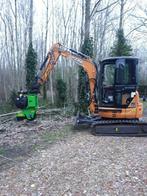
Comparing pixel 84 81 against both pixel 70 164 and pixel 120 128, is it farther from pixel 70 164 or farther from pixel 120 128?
pixel 70 164

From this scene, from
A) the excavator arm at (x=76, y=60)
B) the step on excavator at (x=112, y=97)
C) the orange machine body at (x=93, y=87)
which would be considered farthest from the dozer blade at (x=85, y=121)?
the excavator arm at (x=76, y=60)

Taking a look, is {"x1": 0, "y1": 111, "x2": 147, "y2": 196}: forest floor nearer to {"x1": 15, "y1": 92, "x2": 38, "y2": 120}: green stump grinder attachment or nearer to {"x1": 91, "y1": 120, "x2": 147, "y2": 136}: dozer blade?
{"x1": 91, "y1": 120, "x2": 147, "y2": 136}: dozer blade

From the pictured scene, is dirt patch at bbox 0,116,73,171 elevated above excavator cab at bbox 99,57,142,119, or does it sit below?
below

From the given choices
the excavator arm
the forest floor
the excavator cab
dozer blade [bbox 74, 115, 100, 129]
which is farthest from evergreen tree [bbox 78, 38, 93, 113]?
the forest floor

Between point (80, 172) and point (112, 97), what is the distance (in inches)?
176

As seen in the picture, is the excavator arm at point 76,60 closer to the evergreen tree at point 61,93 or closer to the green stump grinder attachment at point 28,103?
the green stump grinder attachment at point 28,103

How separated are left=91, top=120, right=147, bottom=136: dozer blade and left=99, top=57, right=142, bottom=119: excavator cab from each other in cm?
43

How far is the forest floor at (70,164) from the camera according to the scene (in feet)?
16.9

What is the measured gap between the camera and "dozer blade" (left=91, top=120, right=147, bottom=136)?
31.1 ft

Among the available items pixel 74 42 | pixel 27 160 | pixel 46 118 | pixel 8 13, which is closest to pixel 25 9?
pixel 8 13

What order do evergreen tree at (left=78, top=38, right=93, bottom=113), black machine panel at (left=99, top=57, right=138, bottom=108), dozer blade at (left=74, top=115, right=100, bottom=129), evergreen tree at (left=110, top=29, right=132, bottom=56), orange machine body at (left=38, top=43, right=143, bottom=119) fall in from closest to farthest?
black machine panel at (left=99, top=57, right=138, bottom=108) < orange machine body at (left=38, top=43, right=143, bottom=119) < dozer blade at (left=74, top=115, right=100, bottom=129) < evergreen tree at (left=78, top=38, right=93, bottom=113) < evergreen tree at (left=110, top=29, right=132, bottom=56)

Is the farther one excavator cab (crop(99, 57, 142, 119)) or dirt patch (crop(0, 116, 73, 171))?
excavator cab (crop(99, 57, 142, 119))

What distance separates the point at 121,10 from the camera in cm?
2567

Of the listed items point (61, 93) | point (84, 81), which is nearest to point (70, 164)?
point (84, 81)
